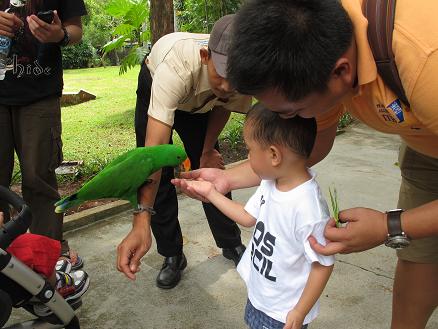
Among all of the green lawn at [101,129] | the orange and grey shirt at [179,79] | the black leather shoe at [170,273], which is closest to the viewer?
the orange and grey shirt at [179,79]

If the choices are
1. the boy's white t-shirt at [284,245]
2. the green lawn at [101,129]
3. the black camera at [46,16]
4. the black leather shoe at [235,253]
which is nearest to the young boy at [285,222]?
the boy's white t-shirt at [284,245]

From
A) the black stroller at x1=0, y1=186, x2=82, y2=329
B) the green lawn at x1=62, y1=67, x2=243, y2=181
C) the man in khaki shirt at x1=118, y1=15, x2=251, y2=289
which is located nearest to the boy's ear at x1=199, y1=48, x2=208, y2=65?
the man in khaki shirt at x1=118, y1=15, x2=251, y2=289

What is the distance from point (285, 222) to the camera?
4.97 feet

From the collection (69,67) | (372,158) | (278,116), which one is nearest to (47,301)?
(278,116)

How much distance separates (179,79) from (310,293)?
46.5 inches

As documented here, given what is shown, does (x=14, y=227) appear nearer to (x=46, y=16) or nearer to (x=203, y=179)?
(x=203, y=179)

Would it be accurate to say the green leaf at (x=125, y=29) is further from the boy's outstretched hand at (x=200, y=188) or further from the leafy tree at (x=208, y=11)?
the boy's outstretched hand at (x=200, y=188)

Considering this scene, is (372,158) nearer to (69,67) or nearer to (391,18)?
(391,18)

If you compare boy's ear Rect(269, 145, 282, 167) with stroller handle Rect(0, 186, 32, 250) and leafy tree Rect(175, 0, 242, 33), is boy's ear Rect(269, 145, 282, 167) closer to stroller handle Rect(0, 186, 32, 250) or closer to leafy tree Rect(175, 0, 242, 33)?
stroller handle Rect(0, 186, 32, 250)

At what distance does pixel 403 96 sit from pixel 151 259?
239 cm

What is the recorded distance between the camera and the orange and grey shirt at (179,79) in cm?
208

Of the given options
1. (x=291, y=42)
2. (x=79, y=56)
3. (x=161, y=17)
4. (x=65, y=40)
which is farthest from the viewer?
(x=79, y=56)

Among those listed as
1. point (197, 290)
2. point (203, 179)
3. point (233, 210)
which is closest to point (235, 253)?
point (197, 290)

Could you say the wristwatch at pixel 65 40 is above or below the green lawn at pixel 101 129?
above
